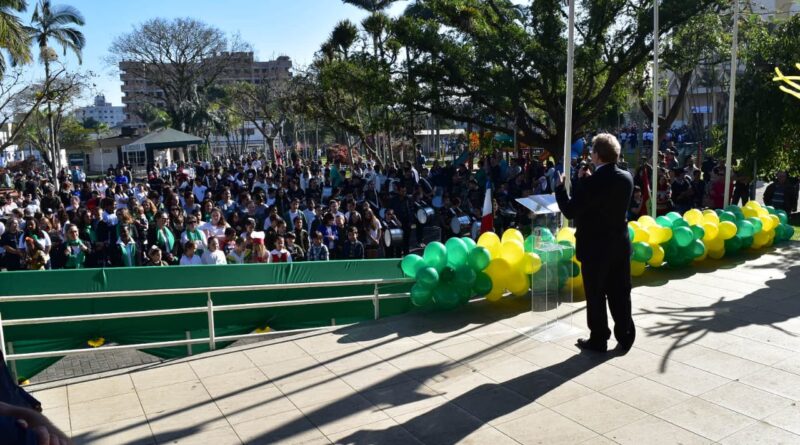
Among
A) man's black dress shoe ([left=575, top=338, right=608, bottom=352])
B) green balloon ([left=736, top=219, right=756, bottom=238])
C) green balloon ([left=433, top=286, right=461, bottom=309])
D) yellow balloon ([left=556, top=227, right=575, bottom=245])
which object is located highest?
yellow balloon ([left=556, top=227, right=575, bottom=245])

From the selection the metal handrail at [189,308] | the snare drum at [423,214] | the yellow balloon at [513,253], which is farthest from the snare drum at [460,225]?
the yellow balloon at [513,253]

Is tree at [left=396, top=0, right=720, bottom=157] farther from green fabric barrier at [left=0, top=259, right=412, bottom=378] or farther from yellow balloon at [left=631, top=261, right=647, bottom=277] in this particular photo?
green fabric barrier at [left=0, top=259, right=412, bottom=378]

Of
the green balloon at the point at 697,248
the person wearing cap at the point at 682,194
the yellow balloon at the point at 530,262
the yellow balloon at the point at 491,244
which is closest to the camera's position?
the yellow balloon at the point at 530,262

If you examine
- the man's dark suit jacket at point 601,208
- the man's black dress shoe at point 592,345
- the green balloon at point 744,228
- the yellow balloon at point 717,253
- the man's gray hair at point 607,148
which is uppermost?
the man's gray hair at point 607,148

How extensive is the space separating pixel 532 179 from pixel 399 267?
1124 cm

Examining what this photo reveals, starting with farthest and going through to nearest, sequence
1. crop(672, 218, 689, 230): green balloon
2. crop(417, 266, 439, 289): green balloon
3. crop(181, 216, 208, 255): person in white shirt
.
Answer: crop(181, 216, 208, 255): person in white shirt < crop(672, 218, 689, 230): green balloon < crop(417, 266, 439, 289): green balloon

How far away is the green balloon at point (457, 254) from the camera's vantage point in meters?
6.98

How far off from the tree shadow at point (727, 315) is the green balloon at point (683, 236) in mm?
860

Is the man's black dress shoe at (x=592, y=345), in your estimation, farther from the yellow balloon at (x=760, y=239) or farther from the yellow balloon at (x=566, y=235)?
the yellow balloon at (x=760, y=239)

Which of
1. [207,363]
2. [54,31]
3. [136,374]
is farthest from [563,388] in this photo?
[54,31]

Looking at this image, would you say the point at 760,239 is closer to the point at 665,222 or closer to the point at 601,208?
the point at 665,222

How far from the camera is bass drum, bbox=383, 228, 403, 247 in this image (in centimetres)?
1189

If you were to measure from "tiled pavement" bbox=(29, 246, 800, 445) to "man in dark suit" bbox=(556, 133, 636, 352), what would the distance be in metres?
0.47

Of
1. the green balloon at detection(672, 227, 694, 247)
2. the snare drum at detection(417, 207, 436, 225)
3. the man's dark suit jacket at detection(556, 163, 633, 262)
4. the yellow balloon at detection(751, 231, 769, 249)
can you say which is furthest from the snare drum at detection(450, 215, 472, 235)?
the man's dark suit jacket at detection(556, 163, 633, 262)
